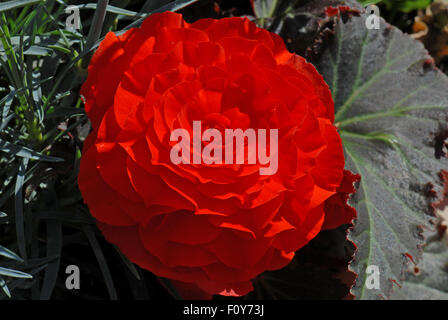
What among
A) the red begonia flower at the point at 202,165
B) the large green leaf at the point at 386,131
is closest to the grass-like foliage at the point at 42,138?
the red begonia flower at the point at 202,165

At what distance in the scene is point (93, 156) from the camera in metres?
0.53

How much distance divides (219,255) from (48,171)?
271 millimetres

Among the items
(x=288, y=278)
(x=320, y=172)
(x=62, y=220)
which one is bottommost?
(x=288, y=278)

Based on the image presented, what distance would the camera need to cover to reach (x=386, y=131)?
69 cm

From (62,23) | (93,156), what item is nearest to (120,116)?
(93,156)

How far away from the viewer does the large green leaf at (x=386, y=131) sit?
0.64m

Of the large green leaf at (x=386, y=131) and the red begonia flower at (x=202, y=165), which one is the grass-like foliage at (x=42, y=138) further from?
the large green leaf at (x=386, y=131)

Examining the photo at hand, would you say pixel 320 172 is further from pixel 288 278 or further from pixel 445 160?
pixel 288 278

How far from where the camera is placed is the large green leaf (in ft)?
2.10

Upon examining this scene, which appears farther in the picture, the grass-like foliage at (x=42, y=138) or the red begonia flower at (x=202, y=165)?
the grass-like foliage at (x=42, y=138)

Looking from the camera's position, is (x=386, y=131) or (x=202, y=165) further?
(x=386, y=131)

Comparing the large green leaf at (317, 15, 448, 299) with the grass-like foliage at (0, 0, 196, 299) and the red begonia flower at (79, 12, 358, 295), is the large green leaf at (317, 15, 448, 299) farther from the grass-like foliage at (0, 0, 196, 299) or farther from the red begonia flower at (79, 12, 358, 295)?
the grass-like foliage at (0, 0, 196, 299)

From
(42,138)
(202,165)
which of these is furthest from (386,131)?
(42,138)

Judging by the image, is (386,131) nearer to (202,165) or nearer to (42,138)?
(202,165)
